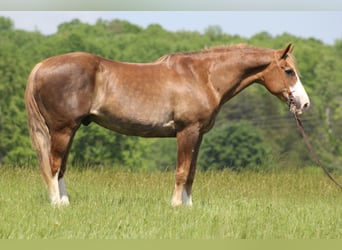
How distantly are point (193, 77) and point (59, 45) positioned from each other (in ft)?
152

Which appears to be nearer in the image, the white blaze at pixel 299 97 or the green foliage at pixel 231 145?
the white blaze at pixel 299 97

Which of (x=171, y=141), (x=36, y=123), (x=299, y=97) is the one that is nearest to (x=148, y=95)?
Answer: (x=36, y=123)

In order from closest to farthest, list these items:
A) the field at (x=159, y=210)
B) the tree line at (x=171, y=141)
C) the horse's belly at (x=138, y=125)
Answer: the field at (x=159, y=210) < the horse's belly at (x=138, y=125) < the tree line at (x=171, y=141)

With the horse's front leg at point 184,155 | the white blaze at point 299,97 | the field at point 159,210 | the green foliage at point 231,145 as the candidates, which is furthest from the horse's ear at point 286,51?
the green foliage at point 231,145

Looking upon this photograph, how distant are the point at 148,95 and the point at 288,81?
1888 millimetres

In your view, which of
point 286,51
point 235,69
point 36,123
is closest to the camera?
point 36,123

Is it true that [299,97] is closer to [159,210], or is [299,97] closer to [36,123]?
[159,210]

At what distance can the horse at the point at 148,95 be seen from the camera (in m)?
8.11

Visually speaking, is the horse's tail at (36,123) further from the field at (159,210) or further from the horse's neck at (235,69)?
the horse's neck at (235,69)

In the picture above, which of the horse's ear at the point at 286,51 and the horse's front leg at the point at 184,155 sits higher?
the horse's ear at the point at 286,51

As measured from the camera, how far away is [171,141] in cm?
7488

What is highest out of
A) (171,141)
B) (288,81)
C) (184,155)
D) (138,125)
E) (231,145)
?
(288,81)

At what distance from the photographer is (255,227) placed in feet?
22.6

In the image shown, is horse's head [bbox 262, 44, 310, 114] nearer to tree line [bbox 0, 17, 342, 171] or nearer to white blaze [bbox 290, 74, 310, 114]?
white blaze [bbox 290, 74, 310, 114]
